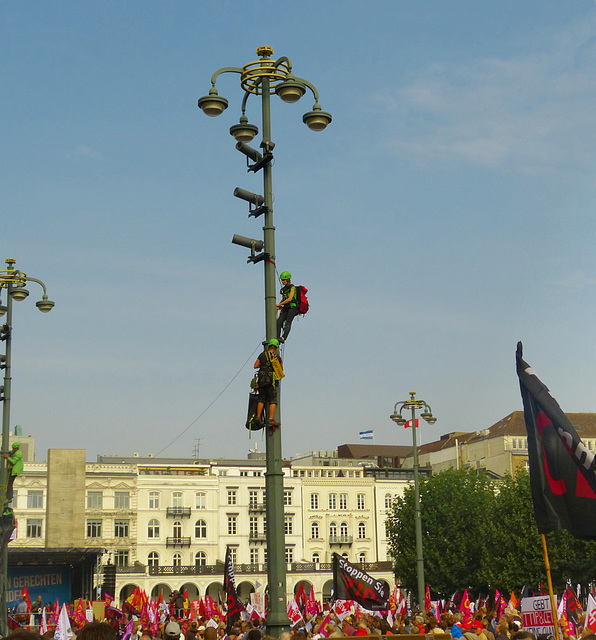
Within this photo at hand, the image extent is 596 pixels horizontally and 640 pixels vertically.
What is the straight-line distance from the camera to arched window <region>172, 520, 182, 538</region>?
96.5m

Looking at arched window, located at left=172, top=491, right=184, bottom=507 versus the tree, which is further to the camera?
arched window, located at left=172, top=491, right=184, bottom=507

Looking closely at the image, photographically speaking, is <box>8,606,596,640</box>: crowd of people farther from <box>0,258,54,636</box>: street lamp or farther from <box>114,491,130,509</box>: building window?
<box>114,491,130,509</box>: building window

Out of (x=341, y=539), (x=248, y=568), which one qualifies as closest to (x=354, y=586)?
(x=248, y=568)

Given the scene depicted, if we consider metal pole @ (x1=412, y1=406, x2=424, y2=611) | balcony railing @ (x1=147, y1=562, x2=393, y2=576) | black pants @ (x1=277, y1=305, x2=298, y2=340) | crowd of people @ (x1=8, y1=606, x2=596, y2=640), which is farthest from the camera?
balcony railing @ (x1=147, y1=562, x2=393, y2=576)

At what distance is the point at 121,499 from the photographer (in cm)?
9600

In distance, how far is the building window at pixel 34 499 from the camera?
93.4 metres

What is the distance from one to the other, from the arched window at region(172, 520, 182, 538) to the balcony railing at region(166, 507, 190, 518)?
68 cm

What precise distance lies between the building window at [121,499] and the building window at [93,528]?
7.80 ft

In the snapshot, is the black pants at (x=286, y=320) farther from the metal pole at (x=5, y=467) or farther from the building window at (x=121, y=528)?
the building window at (x=121, y=528)

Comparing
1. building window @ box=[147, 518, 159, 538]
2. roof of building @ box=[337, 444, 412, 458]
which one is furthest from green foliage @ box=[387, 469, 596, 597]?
roof of building @ box=[337, 444, 412, 458]

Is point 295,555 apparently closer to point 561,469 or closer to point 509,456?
point 509,456

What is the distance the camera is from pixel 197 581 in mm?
93000

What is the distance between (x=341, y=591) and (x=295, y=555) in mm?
79558

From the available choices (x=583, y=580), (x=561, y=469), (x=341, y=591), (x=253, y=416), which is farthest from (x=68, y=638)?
(x=583, y=580)
